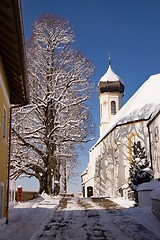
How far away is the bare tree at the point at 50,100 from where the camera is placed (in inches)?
797

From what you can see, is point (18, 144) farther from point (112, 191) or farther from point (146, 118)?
point (112, 191)

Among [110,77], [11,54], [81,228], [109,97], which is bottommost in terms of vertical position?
[81,228]

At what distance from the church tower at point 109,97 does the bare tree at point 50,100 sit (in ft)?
94.7

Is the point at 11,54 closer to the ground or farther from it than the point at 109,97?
closer to the ground

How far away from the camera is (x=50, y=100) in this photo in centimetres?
2067

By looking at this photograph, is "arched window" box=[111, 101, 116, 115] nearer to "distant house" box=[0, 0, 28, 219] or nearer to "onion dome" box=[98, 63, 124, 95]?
"onion dome" box=[98, 63, 124, 95]

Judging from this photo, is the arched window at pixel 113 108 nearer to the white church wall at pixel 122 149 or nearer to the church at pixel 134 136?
the church at pixel 134 136

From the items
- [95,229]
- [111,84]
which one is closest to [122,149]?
[111,84]

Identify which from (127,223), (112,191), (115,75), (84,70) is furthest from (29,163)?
(115,75)

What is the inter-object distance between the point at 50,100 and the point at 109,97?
31.4 m

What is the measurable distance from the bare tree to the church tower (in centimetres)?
2887

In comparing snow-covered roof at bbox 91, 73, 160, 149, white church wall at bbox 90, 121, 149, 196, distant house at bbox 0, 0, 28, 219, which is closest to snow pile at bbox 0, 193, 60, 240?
distant house at bbox 0, 0, 28, 219

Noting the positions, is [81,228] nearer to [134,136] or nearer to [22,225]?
[22,225]

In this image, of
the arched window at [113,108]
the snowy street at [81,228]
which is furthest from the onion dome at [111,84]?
the snowy street at [81,228]
